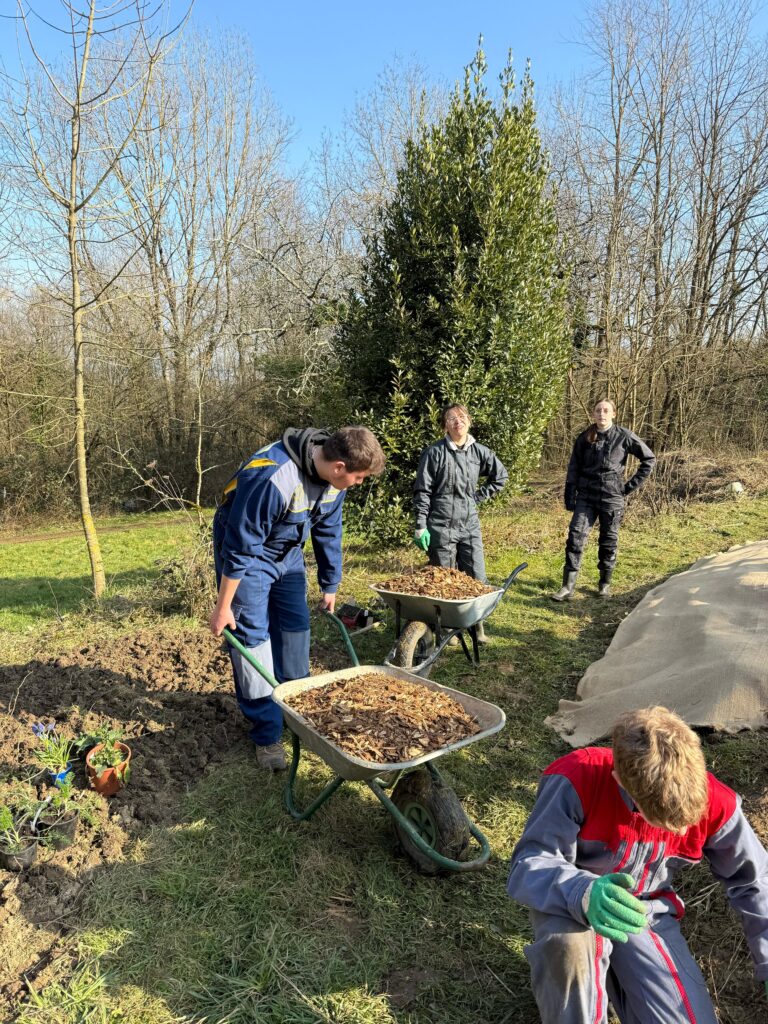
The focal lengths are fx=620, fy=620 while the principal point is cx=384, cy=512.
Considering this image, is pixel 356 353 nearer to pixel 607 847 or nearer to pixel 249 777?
pixel 249 777

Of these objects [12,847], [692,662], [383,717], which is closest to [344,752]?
[383,717]

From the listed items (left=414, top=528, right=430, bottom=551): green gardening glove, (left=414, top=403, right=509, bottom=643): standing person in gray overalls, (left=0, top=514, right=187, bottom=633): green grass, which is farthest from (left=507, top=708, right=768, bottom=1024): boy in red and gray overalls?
(left=0, top=514, right=187, bottom=633): green grass

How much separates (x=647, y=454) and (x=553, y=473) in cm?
791

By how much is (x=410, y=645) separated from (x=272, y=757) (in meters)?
1.16

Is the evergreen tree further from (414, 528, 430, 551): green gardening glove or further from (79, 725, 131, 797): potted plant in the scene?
(79, 725, 131, 797): potted plant

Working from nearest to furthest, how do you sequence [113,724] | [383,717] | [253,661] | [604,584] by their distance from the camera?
[383,717], [253,661], [113,724], [604,584]

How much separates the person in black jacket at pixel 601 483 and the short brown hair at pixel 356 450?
3.22 m

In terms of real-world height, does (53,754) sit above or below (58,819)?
above

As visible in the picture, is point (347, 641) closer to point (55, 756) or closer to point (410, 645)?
point (410, 645)

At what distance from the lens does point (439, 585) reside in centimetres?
401

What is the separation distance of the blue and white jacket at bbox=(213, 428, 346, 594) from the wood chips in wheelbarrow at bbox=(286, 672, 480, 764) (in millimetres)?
684

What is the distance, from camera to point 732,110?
12.8m

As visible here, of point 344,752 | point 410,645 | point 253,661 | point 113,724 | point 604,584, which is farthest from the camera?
point 604,584

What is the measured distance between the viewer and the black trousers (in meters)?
5.61
